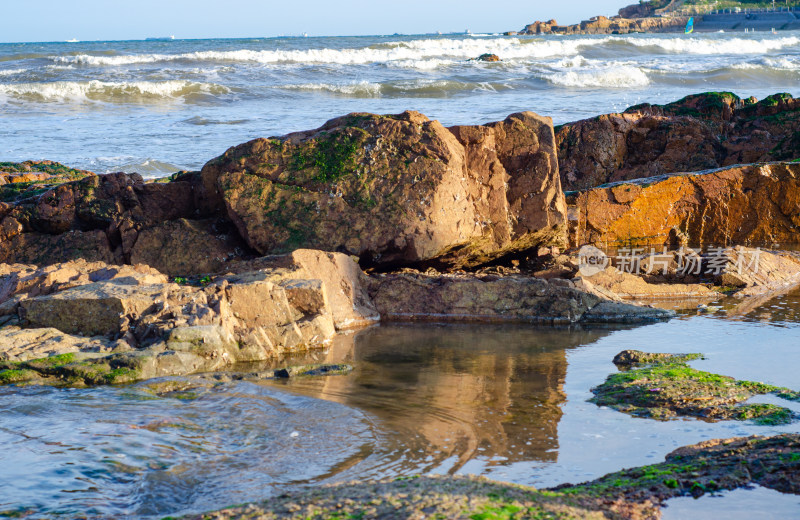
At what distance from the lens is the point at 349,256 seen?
650 centimetres

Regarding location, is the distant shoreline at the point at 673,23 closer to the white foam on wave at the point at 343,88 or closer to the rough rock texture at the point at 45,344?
the white foam on wave at the point at 343,88

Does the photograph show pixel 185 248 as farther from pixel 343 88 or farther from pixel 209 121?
pixel 343 88

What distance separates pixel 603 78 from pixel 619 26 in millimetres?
62292

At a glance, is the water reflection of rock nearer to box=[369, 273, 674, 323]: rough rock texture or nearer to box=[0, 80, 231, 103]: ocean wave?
box=[369, 273, 674, 323]: rough rock texture

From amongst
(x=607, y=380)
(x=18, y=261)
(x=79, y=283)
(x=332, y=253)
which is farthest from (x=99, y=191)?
(x=607, y=380)

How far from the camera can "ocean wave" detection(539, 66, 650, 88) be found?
29.5 m

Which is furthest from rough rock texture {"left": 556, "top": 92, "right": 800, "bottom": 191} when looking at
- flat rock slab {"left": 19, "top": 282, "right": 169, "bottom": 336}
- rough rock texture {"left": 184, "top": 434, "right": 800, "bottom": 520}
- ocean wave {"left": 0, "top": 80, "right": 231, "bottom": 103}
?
ocean wave {"left": 0, "top": 80, "right": 231, "bottom": 103}

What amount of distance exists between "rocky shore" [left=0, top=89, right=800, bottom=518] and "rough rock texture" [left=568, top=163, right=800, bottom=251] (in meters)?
0.03

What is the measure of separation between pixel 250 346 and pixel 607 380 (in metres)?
2.32

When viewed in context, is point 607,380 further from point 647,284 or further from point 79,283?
point 79,283

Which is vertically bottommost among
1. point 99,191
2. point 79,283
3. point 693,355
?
point 693,355

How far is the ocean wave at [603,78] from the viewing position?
29.5m

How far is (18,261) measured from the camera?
22.6ft

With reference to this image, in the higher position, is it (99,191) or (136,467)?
(99,191)
